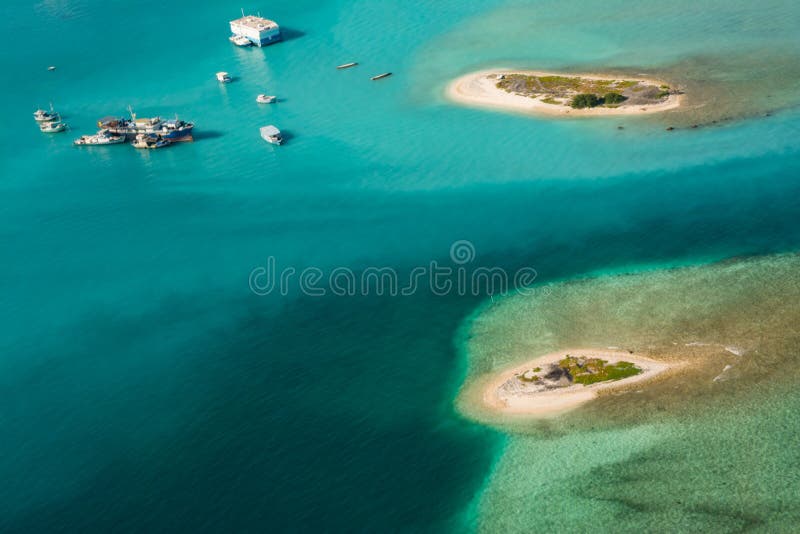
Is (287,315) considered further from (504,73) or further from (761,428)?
(504,73)

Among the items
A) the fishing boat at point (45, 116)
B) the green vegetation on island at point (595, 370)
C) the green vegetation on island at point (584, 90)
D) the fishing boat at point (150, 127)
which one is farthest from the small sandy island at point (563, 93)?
the fishing boat at point (45, 116)

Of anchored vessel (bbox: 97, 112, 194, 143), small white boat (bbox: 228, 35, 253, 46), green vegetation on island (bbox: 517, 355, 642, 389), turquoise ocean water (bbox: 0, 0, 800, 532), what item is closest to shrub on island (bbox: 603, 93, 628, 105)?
turquoise ocean water (bbox: 0, 0, 800, 532)

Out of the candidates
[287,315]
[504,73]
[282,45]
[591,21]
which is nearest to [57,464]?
[287,315]

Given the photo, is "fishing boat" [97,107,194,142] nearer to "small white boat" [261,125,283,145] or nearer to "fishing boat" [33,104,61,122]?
"fishing boat" [33,104,61,122]

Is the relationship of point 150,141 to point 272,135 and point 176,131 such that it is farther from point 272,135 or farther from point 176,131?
point 272,135

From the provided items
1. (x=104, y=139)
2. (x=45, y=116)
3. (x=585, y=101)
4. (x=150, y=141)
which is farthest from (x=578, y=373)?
(x=45, y=116)
